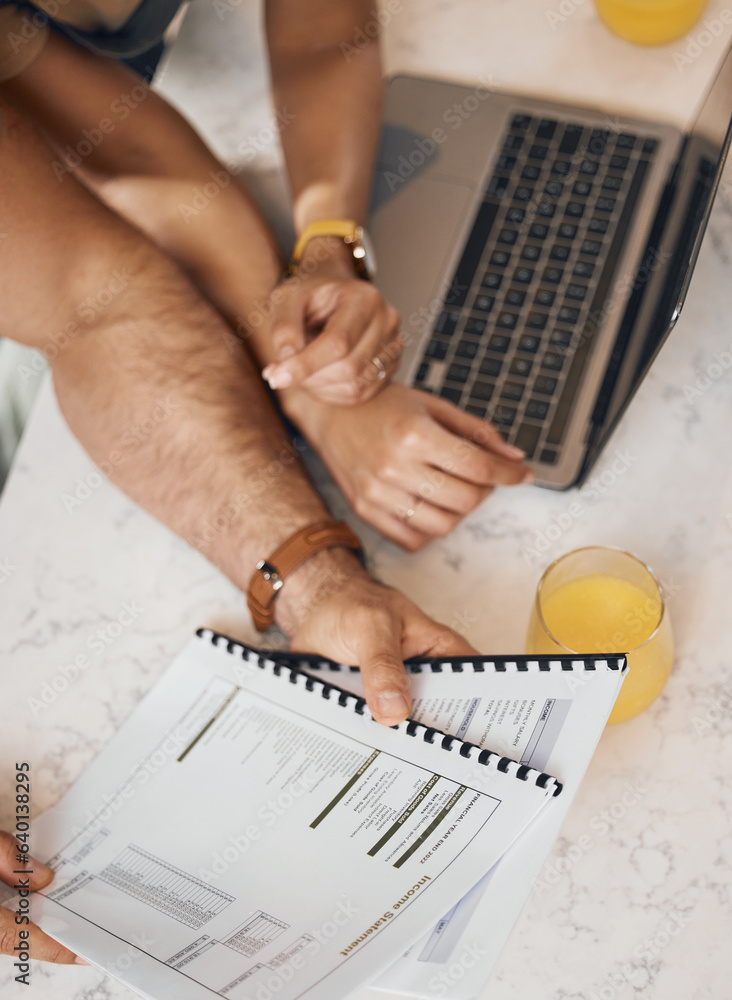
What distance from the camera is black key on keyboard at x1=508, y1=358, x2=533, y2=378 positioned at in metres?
0.95

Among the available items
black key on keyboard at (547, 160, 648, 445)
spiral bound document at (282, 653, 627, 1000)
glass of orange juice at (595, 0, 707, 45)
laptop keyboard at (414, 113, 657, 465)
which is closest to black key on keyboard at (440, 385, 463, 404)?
laptop keyboard at (414, 113, 657, 465)

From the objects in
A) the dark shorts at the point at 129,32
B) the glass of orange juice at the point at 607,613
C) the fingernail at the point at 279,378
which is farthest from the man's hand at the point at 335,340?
the dark shorts at the point at 129,32

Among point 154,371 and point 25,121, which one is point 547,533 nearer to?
point 154,371

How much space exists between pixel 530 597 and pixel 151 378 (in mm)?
488

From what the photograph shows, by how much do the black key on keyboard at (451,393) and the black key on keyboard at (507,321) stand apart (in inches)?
3.8

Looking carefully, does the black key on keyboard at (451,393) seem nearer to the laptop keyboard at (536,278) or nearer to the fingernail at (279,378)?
the laptop keyboard at (536,278)

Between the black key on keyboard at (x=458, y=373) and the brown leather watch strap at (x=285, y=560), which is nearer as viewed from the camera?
the brown leather watch strap at (x=285, y=560)

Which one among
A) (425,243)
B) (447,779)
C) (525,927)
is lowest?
(525,927)

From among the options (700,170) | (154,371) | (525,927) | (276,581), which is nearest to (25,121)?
(154,371)

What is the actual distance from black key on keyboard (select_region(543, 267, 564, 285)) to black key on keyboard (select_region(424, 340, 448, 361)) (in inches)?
5.9

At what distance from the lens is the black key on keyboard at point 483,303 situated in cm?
100

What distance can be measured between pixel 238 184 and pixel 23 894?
2.81ft

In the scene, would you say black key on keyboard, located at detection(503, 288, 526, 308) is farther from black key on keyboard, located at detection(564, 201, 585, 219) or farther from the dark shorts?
the dark shorts

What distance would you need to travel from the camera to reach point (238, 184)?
1.12 metres
